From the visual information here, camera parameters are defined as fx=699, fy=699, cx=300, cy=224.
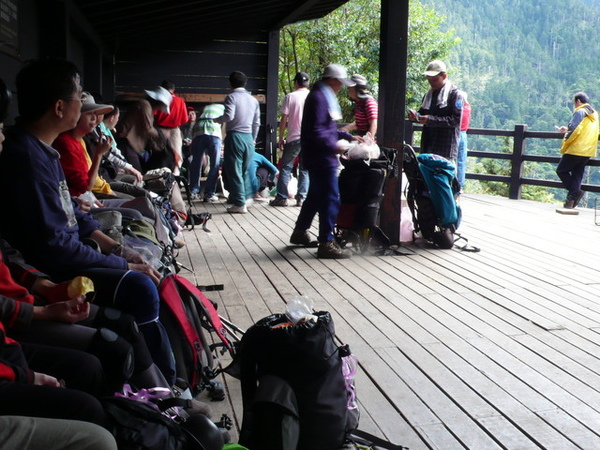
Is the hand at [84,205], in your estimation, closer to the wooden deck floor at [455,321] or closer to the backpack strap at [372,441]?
the wooden deck floor at [455,321]

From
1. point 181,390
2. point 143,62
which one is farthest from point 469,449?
point 143,62

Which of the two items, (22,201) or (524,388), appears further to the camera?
(524,388)

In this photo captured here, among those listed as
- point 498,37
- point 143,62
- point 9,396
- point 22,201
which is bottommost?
point 9,396

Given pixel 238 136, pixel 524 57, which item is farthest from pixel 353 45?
pixel 524 57

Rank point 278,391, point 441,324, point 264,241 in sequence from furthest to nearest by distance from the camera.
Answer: point 264,241, point 441,324, point 278,391

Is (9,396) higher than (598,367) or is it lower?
higher

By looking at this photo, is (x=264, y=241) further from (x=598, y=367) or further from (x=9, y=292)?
(x=9, y=292)

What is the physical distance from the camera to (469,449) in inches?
95.8

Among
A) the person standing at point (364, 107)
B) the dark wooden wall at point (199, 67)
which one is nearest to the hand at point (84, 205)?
the person standing at point (364, 107)

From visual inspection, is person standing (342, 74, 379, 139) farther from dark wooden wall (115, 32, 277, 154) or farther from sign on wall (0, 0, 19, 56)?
dark wooden wall (115, 32, 277, 154)

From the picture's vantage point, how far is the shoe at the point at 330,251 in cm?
577

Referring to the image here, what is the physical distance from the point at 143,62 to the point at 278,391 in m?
Result: 9.41

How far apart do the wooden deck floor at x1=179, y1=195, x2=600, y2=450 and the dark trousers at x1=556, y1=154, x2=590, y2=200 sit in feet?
7.48

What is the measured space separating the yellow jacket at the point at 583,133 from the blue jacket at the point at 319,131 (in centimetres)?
494
